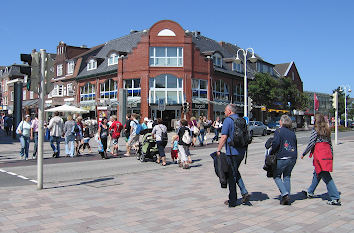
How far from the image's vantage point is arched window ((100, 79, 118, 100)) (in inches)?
1485

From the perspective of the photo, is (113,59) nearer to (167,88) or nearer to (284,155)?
(167,88)

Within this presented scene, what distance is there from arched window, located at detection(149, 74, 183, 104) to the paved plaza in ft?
79.5

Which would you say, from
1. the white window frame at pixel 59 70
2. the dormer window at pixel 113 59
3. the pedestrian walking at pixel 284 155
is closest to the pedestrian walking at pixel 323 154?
the pedestrian walking at pixel 284 155

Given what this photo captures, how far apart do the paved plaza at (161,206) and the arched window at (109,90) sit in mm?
28178

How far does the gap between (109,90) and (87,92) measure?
5398 mm

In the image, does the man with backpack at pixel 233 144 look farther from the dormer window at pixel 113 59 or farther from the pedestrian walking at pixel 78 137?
the dormer window at pixel 113 59

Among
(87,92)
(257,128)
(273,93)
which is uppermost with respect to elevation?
(87,92)

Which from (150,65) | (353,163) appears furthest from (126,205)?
(150,65)

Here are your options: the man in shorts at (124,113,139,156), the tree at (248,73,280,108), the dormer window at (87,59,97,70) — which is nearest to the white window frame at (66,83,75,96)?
the dormer window at (87,59,97,70)

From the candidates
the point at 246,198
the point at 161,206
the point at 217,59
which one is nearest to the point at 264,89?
the point at 217,59

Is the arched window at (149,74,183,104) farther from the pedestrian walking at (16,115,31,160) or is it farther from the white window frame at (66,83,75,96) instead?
the pedestrian walking at (16,115,31,160)

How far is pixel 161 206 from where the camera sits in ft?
19.7

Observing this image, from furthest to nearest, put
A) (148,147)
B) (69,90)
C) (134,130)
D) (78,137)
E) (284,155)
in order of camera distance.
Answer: (69,90) < (78,137) < (134,130) < (148,147) < (284,155)

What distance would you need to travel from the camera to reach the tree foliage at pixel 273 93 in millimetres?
39281
